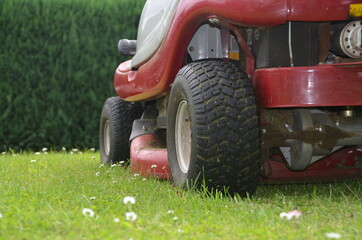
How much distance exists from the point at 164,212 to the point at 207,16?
111cm

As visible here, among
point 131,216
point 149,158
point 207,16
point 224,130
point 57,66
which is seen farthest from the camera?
point 57,66

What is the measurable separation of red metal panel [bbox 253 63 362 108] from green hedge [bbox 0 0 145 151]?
4.71 metres

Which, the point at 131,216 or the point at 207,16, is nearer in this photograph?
the point at 131,216

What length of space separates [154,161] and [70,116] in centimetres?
355

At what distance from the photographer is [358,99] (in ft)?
9.44

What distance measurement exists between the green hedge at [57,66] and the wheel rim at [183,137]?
3.96 meters

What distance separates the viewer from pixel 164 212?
266 centimetres

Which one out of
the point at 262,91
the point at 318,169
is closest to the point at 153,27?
the point at 262,91

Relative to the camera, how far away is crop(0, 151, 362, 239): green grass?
2225 mm

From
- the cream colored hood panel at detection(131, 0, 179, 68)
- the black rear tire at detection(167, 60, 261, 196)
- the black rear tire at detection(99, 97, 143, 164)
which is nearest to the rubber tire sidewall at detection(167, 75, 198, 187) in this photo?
the black rear tire at detection(167, 60, 261, 196)

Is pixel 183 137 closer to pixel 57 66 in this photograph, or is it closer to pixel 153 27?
pixel 153 27

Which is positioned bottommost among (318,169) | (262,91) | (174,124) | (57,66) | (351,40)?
(318,169)

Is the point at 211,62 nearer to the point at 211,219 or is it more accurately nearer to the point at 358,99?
the point at 358,99

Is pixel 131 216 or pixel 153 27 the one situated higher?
pixel 153 27
